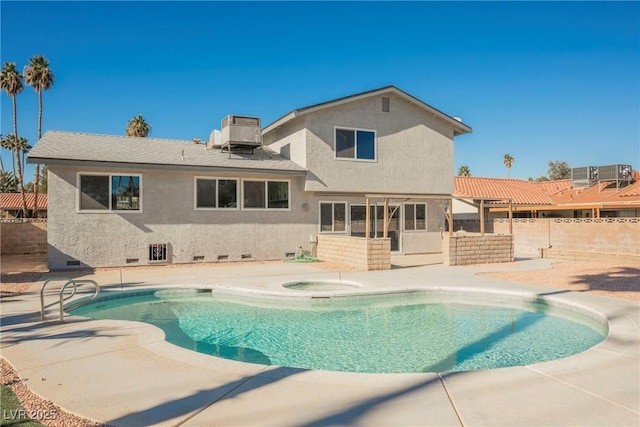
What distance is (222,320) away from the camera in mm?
8945

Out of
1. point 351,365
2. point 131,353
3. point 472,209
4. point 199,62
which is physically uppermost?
point 199,62

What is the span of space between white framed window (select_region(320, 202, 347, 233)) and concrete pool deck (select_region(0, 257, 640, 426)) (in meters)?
12.6

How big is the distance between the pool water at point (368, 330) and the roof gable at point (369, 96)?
31.7 ft

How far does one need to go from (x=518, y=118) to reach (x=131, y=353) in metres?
29.4

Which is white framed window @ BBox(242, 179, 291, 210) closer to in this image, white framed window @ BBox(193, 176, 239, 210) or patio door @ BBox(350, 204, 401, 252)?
white framed window @ BBox(193, 176, 239, 210)

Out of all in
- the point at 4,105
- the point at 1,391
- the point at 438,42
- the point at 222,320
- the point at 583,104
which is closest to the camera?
the point at 1,391

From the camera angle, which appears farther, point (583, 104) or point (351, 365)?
point (583, 104)

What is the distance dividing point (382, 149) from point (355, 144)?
144 centimetres

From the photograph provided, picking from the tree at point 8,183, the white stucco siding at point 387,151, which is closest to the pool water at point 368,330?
the white stucco siding at point 387,151

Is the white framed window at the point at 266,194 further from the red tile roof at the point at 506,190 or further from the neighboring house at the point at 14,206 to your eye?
the neighboring house at the point at 14,206

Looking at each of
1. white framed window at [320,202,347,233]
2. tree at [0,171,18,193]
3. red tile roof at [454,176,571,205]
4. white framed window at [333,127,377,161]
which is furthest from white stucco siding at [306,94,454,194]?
tree at [0,171,18,193]

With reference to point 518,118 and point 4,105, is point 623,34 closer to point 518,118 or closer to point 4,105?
point 518,118

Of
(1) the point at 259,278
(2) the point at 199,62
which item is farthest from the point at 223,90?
(1) the point at 259,278

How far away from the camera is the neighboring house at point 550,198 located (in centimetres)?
2445
